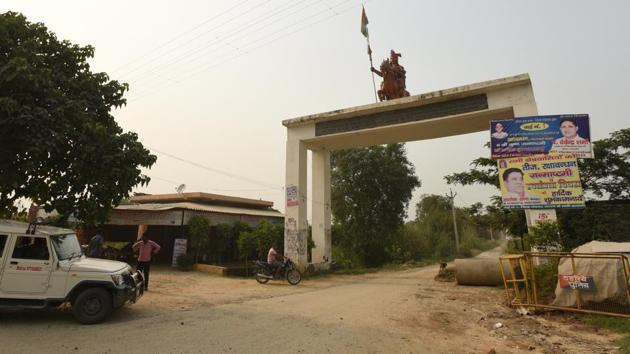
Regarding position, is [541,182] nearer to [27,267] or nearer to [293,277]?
[293,277]

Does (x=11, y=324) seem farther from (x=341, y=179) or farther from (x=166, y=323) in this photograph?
(x=341, y=179)

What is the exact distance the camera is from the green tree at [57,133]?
6.86 meters

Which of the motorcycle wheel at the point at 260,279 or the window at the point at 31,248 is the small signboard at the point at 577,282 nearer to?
the motorcycle wheel at the point at 260,279

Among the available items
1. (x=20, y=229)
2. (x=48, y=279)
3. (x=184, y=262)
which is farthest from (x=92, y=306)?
(x=184, y=262)

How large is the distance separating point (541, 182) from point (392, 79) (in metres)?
7.78

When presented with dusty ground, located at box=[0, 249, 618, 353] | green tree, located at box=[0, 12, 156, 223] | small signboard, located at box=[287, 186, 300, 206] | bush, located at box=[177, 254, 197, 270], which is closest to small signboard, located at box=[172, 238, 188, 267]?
bush, located at box=[177, 254, 197, 270]

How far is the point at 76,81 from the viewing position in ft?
27.1

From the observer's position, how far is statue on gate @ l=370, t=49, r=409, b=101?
53.2 feet

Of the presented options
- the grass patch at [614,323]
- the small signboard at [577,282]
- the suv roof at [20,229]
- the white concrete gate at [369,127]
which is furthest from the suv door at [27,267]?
the white concrete gate at [369,127]

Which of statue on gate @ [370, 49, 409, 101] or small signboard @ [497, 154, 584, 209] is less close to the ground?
statue on gate @ [370, 49, 409, 101]

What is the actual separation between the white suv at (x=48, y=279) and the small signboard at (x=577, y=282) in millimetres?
9151

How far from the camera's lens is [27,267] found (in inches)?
262

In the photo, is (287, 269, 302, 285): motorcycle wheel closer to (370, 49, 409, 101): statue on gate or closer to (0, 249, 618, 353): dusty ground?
(0, 249, 618, 353): dusty ground

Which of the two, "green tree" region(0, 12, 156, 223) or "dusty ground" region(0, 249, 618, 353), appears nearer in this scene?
"dusty ground" region(0, 249, 618, 353)
